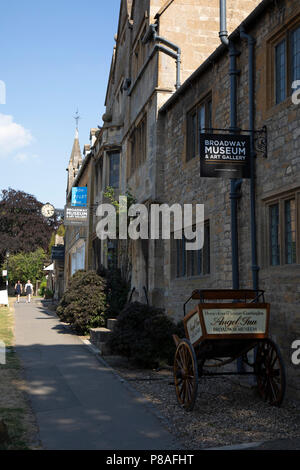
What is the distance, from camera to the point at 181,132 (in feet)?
43.3

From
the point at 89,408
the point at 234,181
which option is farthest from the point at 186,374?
the point at 234,181

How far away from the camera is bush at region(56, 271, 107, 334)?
1586cm

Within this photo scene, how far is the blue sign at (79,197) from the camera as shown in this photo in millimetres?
26688

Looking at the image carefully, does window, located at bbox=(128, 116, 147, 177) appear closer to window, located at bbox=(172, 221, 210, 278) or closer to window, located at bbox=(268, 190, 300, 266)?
window, located at bbox=(172, 221, 210, 278)

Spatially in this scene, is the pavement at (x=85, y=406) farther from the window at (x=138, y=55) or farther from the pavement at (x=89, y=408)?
the window at (x=138, y=55)

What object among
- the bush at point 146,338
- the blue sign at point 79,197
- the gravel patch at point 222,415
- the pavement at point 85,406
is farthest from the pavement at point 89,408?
the blue sign at point 79,197

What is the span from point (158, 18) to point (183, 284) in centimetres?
808

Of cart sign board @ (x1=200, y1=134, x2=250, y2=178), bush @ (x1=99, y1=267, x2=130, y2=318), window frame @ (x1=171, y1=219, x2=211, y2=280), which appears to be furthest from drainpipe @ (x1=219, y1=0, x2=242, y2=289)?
bush @ (x1=99, y1=267, x2=130, y2=318)

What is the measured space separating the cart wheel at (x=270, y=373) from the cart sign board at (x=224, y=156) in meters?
2.99

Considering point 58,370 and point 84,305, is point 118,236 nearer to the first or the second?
point 84,305

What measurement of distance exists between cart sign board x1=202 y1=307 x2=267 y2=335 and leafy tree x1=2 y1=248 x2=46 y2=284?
47.9m

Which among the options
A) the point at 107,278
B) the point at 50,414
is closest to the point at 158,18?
the point at 107,278

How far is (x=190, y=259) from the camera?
12391 mm

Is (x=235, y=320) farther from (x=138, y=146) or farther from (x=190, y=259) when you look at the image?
(x=138, y=146)
